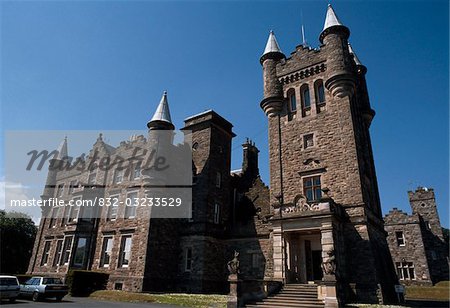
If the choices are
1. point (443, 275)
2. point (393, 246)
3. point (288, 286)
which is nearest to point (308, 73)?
point (288, 286)

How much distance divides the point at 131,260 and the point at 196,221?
6154mm

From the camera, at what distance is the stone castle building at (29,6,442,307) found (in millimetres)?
19875

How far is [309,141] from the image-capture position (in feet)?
81.0

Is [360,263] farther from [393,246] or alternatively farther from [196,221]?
[393,246]

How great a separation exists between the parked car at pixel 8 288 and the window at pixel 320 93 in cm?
2443

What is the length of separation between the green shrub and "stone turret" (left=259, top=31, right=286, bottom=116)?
65.8 feet

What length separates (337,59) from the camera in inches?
944

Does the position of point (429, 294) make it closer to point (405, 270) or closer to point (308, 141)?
point (405, 270)

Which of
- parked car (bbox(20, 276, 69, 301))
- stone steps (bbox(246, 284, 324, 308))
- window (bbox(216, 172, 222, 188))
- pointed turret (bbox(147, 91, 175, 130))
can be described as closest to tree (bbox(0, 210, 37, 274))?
parked car (bbox(20, 276, 69, 301))

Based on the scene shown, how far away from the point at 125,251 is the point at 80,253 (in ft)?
19.1

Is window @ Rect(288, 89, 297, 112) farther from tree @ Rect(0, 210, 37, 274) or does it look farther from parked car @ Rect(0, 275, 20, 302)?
tree @ Rect(0, 210, 37, 274)

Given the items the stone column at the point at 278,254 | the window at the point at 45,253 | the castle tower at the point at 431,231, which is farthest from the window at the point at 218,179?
the castle tower at the point at 431,231

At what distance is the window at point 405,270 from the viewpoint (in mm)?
39188

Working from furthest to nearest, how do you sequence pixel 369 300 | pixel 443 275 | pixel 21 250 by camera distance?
pixel 21 250 → pixel 443 275 → pixel 369 300
